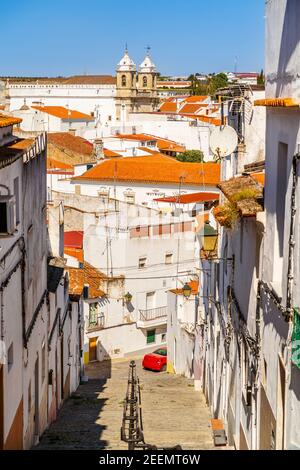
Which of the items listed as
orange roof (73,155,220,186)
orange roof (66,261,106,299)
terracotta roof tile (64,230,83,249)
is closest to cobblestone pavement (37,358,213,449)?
orange roof (66,261,106,299)

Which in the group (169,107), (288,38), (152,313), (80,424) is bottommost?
(152,313)

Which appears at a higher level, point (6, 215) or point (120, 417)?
point (6, 215)

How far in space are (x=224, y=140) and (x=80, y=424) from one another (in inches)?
301

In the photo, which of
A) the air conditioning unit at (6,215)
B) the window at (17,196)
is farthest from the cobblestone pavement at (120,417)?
the air conditioning unit at (6,215)

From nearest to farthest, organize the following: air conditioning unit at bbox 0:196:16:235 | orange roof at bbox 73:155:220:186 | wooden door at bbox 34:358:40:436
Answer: air conditioning unit at bbox 0:196:16:235
wooden door at bbox 34:358:40:436
orange roof at bbox 73:155:220:186

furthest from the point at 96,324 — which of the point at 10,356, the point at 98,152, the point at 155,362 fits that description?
the point at 98,152

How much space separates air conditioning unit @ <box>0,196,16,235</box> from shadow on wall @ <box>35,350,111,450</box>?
5.00 m

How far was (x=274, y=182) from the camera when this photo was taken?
1059cm

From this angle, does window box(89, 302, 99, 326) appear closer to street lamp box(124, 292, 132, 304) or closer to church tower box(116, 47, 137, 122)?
street lamp box(124, 292, 132, 304)

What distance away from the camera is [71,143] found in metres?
87.1

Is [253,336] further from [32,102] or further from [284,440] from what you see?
[32,102]

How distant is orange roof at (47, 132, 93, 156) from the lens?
84719mm

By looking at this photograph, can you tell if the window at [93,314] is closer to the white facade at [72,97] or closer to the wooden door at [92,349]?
the wooden door at [92,349]

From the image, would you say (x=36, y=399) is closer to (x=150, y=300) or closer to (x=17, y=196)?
(x=17, y=196)
